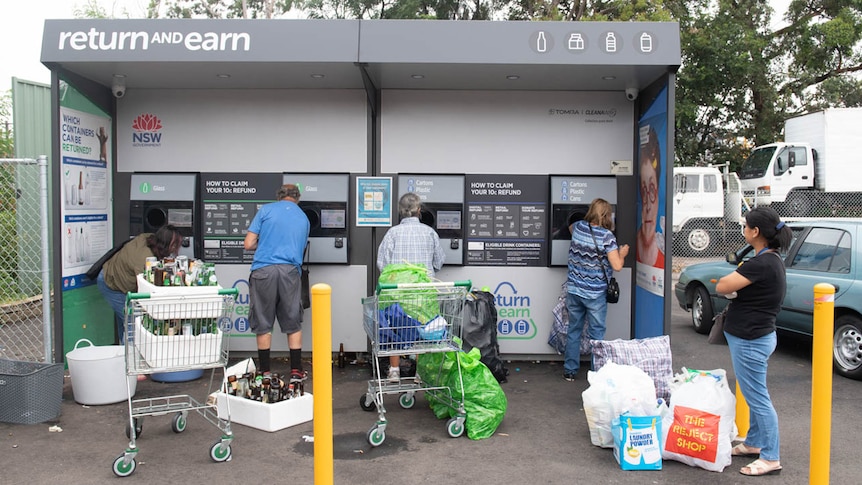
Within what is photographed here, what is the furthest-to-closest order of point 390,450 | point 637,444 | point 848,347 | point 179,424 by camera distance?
point 848,347
point 179,424
point 390,450
point 637,444

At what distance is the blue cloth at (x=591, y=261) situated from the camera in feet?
20.0

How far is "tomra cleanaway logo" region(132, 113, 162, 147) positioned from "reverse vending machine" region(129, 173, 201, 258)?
1.13 ft

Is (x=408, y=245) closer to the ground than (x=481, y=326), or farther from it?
farther from it

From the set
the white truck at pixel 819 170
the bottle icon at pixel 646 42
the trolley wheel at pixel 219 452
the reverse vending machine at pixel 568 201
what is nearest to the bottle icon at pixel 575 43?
the bottle icon at pixel 646 42

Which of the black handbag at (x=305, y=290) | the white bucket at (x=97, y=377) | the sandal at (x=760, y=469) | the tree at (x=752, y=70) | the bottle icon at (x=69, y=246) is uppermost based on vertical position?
the tree at (x=752, y=70)

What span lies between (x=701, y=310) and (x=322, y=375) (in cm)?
686

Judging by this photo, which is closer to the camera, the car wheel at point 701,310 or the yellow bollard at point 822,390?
the yellow bollard at point 822,390

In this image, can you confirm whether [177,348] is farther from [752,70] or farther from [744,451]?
[752,70]

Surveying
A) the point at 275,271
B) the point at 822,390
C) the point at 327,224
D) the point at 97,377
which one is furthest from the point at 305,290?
the point at 822,390

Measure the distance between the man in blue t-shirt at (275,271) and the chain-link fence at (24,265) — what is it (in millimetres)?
1685

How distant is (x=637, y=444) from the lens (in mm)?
4328

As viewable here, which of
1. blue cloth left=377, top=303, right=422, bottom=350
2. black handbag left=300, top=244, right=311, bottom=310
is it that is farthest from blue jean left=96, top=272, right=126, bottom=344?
blue cloth left=377, top=303, right=422, bottom=350

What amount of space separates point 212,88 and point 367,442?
3.94 meters

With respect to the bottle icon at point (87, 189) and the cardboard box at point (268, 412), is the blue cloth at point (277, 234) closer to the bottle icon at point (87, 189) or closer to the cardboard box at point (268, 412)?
the cardboard box at point (268, 412)
